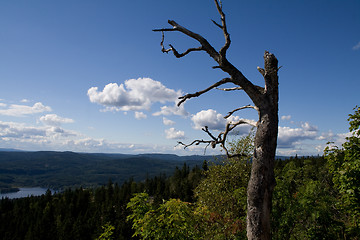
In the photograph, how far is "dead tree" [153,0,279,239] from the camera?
4.74m

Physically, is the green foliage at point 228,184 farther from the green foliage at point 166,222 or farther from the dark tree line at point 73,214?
the dark tree line at point 73,214

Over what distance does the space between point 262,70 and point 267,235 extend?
369cm

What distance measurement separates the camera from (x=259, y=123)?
510cm

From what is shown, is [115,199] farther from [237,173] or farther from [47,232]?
[237,173]

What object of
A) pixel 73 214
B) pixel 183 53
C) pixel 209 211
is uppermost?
pixel 183 53

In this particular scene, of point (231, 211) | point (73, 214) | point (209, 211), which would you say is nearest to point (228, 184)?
point (231, 211)

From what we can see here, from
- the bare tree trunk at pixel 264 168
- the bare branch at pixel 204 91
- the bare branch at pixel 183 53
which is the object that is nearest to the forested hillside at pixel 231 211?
the bare tree trunk at pixel 264 168

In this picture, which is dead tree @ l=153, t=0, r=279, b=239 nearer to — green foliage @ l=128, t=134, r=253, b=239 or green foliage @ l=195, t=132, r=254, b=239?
green foliage @ l=128, t=134, r=253, b=239

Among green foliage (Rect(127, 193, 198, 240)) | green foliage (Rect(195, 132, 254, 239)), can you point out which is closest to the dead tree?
green foliage (Rect(127, 193, 198, 240))

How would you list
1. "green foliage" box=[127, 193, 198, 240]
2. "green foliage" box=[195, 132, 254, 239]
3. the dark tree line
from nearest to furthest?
Answer: 1. "green foliage" box=[127, 193, 198, 240]
2. "green foliage" box=[195, 132, 254, 239]
3. the dark tree line

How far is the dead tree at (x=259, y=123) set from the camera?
4.74 m

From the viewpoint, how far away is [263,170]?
4.82m

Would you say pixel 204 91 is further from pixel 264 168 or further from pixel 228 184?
pixel 228 184

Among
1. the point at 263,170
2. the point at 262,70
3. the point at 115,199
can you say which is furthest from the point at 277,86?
the point at 115,199
